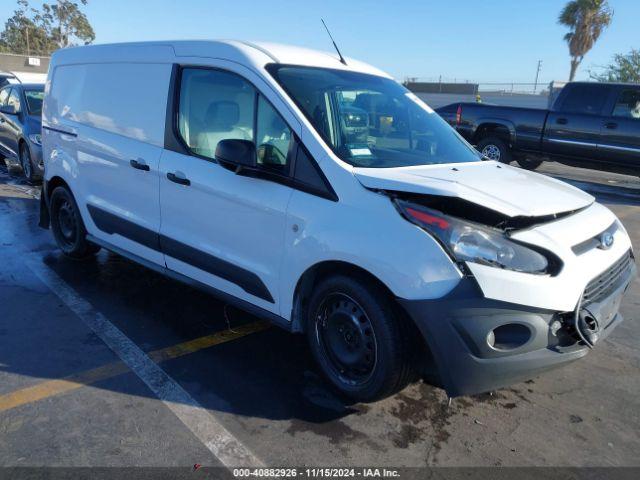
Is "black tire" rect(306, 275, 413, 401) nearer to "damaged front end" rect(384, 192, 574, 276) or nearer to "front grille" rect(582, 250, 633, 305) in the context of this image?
"damaged front end" rect(384, 192, 574, 276)

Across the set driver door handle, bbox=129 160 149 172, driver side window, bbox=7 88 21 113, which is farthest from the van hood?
driver side window, bbox=7 88 21 113

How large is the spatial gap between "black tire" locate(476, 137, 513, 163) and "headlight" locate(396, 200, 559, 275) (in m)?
9.52

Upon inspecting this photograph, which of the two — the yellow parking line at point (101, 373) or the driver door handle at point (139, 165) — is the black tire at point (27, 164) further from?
the yellow parking line at point (101, 373)

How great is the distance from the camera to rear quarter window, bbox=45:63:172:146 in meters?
4.07

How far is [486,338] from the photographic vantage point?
2570 mm

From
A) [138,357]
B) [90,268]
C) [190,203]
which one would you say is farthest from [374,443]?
[90,268]

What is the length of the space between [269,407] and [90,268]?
3047 mm

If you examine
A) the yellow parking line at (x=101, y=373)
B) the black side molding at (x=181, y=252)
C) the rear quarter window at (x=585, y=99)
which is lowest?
the yellow parking line at (x=101, y=373)

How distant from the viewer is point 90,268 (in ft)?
17.4

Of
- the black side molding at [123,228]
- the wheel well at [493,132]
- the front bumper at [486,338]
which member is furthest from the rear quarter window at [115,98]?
the wheel well at [493,132]

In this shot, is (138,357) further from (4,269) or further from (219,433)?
(4,269)

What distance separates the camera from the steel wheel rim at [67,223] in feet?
17.5

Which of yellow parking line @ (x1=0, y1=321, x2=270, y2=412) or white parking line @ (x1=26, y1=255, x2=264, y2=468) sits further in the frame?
yellow parking line @ (x1=0, y1=321, x2=270, y2=412)

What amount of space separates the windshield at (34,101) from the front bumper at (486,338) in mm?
8678
